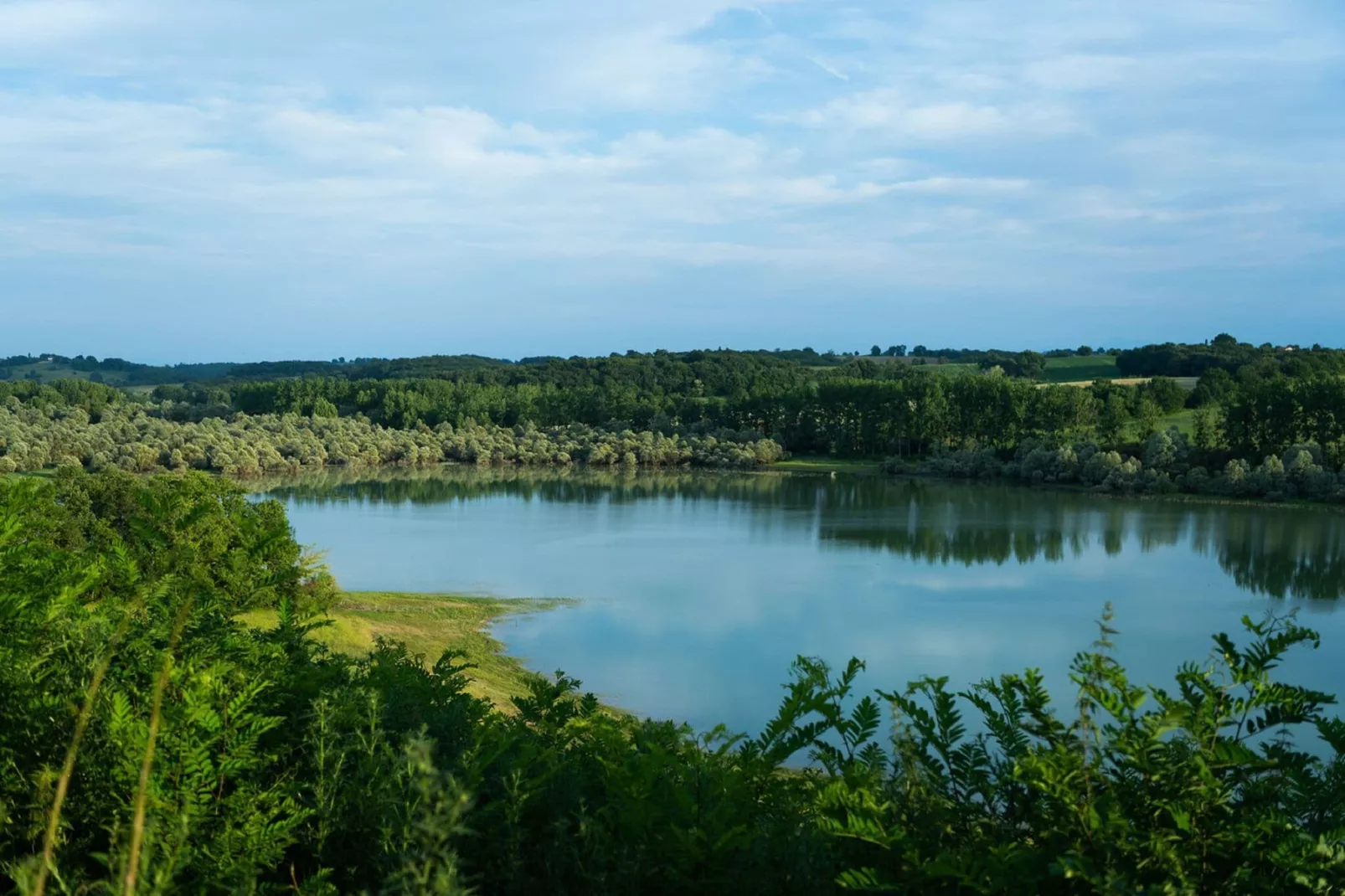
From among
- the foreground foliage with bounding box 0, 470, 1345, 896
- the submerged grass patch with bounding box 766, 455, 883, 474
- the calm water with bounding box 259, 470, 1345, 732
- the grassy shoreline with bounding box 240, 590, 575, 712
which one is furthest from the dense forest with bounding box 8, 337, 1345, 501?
the foreground foliage with bounding box 0, 470, 1345, 896

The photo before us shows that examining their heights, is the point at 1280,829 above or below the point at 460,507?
above

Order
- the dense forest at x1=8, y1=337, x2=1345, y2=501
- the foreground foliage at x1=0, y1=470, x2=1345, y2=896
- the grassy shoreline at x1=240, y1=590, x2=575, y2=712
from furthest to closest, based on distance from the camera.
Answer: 1. the dense forest at x1=8, y1=337, x2=1345, y2=501
2. the grassy shoreline at x1=240, y1=590, x2=575, y2=712
3. the foreground foliage at x1=0, y1=470, x2=1345, y2=896

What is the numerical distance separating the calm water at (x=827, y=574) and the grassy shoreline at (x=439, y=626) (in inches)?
28.0

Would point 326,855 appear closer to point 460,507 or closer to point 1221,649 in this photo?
point 1221,649

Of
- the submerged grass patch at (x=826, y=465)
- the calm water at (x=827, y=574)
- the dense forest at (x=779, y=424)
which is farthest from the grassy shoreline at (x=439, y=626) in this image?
the submerged grass patch at (x=826, y=465)

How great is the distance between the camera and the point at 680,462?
7394 centimetres

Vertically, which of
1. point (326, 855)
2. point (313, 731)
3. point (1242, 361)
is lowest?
point (326, 855)

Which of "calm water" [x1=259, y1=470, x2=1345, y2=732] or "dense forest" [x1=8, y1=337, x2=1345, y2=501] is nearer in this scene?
"calm water" [x1=259, y1=470, x2=1345, y2=732]

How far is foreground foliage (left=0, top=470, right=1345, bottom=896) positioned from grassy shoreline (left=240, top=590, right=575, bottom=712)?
12.6 metres

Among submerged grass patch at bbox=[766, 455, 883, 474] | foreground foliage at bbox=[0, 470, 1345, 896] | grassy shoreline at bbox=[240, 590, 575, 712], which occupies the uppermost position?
foreground foliage at bbox=[0, 470, 1345, 896]

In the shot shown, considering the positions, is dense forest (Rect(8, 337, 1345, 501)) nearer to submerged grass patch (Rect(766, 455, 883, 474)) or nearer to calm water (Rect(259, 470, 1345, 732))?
submerged grass patch (Rect(766, 455, 883, 474))

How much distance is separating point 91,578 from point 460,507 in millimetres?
45292

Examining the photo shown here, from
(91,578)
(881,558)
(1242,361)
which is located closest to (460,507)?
(881,558)

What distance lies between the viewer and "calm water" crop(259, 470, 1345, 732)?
21.9 m
